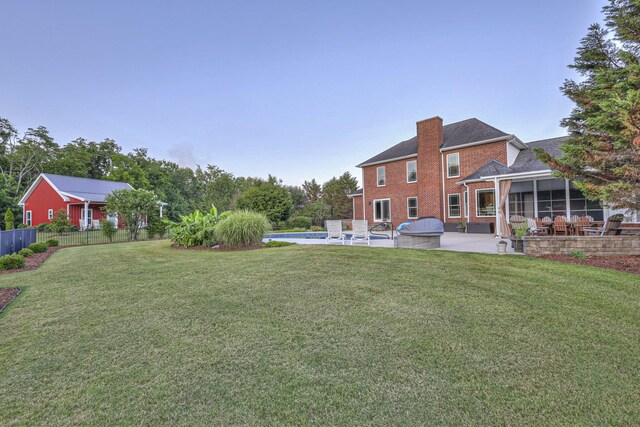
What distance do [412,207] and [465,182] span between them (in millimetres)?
4203

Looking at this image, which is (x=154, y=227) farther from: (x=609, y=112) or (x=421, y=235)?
(x=609, y=112)

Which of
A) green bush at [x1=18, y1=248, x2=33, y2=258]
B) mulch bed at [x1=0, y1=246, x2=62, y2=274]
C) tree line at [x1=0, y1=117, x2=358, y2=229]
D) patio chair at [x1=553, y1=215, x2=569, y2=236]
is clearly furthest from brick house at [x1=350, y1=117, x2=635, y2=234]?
green bush at [x1=18, y1=248, x2=33, y2=258]

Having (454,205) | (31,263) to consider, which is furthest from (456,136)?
(31,263)

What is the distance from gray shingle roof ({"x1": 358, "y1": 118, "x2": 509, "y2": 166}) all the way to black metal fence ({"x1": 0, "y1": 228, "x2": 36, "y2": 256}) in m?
18.8

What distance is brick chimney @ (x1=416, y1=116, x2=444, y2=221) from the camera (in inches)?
709

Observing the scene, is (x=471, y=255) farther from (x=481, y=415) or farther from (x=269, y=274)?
(x=481, y=415)

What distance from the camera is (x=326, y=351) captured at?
2668 mm

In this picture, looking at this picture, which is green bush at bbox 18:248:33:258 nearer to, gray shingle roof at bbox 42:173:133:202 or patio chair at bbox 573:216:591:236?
gray shingle roof at bbox 42:173:133:202

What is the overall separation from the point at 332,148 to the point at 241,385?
20.5 m

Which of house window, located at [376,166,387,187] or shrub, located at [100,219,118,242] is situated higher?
house window, located at [376,166,387,187]

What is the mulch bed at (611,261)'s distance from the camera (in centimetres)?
584

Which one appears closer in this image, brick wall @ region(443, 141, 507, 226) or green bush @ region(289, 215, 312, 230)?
brick wall @ region(443, 141, 507, 226)

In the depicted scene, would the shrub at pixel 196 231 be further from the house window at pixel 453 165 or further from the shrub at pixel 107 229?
the house window at pixel 453 165

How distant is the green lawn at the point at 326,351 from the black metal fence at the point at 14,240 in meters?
6.02
